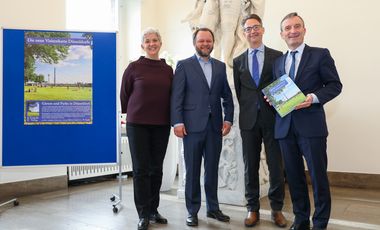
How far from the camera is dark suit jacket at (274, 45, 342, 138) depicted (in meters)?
2.25

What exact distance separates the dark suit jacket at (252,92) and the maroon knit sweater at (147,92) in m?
0.53

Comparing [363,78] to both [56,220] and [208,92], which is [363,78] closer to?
[208,92]

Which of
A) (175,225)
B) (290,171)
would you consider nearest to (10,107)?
(175,225)

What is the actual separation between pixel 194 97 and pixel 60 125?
4.65ft

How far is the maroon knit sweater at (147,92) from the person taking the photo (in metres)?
2.57

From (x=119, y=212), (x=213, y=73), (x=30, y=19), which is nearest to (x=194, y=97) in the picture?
(x=213, y=73)

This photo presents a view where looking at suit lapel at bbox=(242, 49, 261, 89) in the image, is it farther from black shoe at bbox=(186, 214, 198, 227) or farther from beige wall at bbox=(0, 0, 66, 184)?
beige wall at bbox=(0, 0, 66, 184)

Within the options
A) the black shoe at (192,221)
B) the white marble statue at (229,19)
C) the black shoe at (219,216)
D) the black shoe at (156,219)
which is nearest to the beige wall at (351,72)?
the white marble statue at (229,19)

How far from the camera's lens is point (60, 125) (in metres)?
3.37

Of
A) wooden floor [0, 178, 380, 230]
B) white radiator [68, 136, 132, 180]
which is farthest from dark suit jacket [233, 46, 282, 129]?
white radiator [68, 136, 132, 180]

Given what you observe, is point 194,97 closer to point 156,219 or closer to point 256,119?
point 256,119

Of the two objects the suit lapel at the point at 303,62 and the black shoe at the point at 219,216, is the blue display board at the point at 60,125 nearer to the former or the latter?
the black shoe at the point at 219,216

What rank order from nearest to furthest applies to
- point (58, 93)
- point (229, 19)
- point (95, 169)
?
point (58, 93)
point (229, 19)
point (95, 169)

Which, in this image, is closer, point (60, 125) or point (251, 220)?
point (251, 220)
